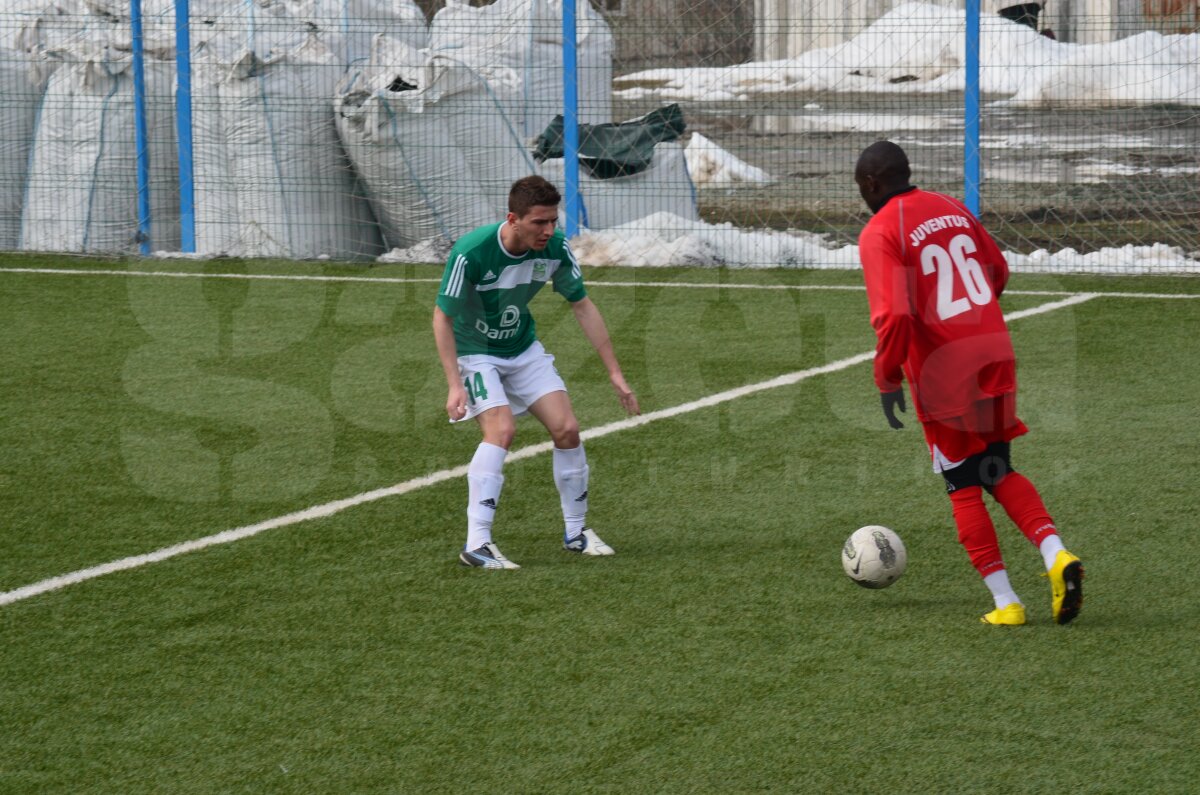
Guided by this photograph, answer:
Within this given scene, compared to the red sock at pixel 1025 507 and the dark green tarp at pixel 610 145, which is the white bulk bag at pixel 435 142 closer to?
the dark green tarp at pixel 610 145

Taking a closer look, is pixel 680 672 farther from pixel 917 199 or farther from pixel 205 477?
pixel 205 477

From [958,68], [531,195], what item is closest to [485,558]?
[531,195]

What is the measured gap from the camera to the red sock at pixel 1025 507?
16.1 feet

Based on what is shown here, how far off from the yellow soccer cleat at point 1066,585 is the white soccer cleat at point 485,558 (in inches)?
78.5

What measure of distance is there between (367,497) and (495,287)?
1427mm

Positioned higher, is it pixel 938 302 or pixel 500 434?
pixel 938 302

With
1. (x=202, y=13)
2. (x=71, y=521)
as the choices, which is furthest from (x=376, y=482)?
(x=202, y=13)

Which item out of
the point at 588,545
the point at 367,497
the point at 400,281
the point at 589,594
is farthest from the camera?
the point at 400,281

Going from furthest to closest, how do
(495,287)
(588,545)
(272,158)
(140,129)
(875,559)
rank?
(140,129)
(272,158)
(588,545)
(495,287)
(875,559)

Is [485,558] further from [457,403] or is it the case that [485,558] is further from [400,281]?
[400,281]

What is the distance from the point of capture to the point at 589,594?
5.45m

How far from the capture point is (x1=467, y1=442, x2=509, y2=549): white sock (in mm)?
5789

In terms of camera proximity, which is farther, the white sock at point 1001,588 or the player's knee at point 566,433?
the player's knee at point 566,433

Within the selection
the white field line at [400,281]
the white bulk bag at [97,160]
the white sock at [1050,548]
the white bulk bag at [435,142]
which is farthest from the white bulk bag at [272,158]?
the white sock at [1050,548]
